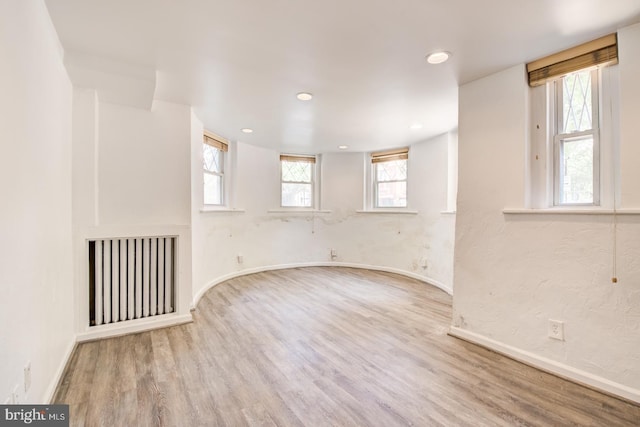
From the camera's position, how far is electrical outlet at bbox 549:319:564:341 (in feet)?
6.61

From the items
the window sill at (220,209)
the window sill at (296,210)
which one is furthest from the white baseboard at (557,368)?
the window sill at (296,210)

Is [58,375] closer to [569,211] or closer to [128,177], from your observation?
[128,177]

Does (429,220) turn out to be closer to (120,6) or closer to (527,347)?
(527,347)

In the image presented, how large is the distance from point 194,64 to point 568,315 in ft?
10.4

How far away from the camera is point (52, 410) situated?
1.54 meters

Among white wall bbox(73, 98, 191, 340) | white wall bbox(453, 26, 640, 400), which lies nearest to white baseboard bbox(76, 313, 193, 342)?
white wall bbox(73, 98, 191, 340)

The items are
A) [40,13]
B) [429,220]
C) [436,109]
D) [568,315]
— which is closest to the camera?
[40,13]

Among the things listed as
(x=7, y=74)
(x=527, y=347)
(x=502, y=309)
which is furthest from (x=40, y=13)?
(x=527, y=347)

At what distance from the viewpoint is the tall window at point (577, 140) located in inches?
79.0

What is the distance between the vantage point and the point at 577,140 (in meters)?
2.09

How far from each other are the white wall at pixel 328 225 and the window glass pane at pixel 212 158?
0.82 ft

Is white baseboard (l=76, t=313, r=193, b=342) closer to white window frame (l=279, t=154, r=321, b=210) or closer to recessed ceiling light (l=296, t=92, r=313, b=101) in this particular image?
recessed ceiling light (l=296, t=92, r=313, b=101)

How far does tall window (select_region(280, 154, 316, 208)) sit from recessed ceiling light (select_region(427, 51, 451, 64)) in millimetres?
3751

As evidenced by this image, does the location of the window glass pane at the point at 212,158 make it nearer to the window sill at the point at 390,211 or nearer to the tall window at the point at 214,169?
the tall window at the point at 214,169
